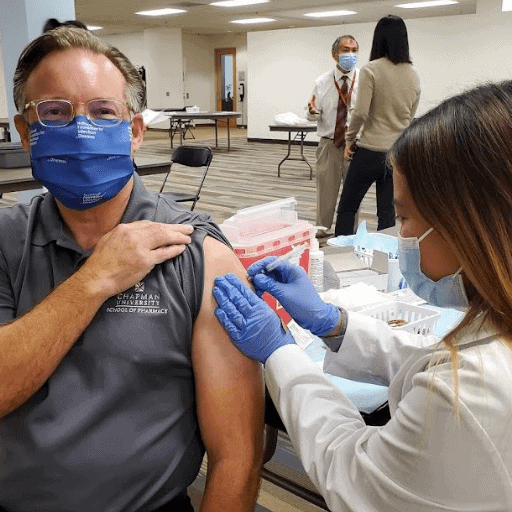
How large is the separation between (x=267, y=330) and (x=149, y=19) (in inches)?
536

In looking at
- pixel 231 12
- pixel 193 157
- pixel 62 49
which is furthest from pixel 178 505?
pixel 231 12

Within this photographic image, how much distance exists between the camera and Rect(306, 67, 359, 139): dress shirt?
4.68 meters

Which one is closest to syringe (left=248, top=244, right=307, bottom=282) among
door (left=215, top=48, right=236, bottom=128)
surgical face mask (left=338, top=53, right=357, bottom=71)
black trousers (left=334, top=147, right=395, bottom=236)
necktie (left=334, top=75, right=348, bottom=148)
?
black trousers (left=334, top=147, right=395, bottom=236)

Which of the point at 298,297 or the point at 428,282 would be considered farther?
the point at 298,297

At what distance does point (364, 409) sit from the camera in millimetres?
1210

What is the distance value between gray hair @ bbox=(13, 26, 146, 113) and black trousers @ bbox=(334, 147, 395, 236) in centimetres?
273

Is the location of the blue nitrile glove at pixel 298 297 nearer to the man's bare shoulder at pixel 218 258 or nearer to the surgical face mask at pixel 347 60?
the man's bare shoulder at pixel 218 258

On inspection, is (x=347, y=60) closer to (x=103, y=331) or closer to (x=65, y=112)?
(x=65, y=112)

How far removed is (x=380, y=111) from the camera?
3701 millimetres

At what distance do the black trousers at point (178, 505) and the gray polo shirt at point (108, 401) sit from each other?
0.02 m

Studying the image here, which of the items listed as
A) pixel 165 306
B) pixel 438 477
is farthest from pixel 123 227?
pixel 438 477

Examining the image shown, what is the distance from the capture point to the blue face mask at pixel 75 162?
3.84 feet

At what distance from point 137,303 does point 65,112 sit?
419 mm

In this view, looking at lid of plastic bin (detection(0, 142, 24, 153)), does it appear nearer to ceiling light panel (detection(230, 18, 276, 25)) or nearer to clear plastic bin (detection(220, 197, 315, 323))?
clear plastic bin (detection(220, 197, 315, 323))
